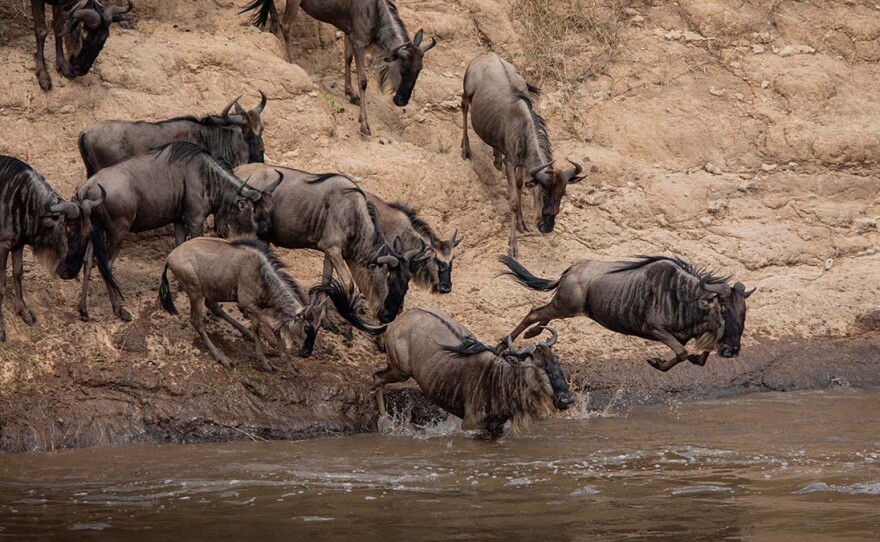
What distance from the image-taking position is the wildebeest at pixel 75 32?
500 inches

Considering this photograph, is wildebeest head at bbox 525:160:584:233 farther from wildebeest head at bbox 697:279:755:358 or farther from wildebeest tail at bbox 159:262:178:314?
wildebeest tail at bbox 159:262:178:314

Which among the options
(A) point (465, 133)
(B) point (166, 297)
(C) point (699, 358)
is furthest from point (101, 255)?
(C) point (699, 358)

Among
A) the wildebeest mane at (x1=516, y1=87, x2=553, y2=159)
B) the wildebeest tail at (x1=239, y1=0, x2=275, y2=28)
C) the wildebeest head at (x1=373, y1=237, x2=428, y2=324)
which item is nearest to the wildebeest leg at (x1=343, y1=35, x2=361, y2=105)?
the wildebeest tail at (x1=239, y1=0, x2=275, y2=28)

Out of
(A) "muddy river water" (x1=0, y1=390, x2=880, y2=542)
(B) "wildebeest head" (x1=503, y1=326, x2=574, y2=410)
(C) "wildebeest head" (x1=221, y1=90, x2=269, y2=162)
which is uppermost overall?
(C) "wildebeest head" (x1=221, y1=90, x2=269, y2=162)

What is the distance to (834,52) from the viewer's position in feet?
53.8

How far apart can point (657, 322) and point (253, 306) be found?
10.8 ft

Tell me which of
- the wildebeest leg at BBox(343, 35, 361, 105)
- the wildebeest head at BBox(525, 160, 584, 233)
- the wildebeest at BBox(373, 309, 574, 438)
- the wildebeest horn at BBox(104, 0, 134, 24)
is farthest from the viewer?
the wildebeest leg at BBox(343, 35, 361, 105)

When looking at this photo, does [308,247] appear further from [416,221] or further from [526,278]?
[526,278]

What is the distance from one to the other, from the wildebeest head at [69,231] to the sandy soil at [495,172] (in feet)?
1.50

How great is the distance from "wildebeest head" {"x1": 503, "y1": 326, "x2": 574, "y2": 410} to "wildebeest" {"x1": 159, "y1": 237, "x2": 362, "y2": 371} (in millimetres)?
1624

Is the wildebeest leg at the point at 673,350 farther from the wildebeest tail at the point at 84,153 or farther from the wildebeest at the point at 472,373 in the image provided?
the wildebeest tail at the point at 84,153

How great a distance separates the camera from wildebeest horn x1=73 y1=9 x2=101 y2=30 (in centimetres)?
1259

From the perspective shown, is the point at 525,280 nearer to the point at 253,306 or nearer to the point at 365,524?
the point at 253,306

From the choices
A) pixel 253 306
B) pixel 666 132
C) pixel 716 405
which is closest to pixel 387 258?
pixel 253 306
